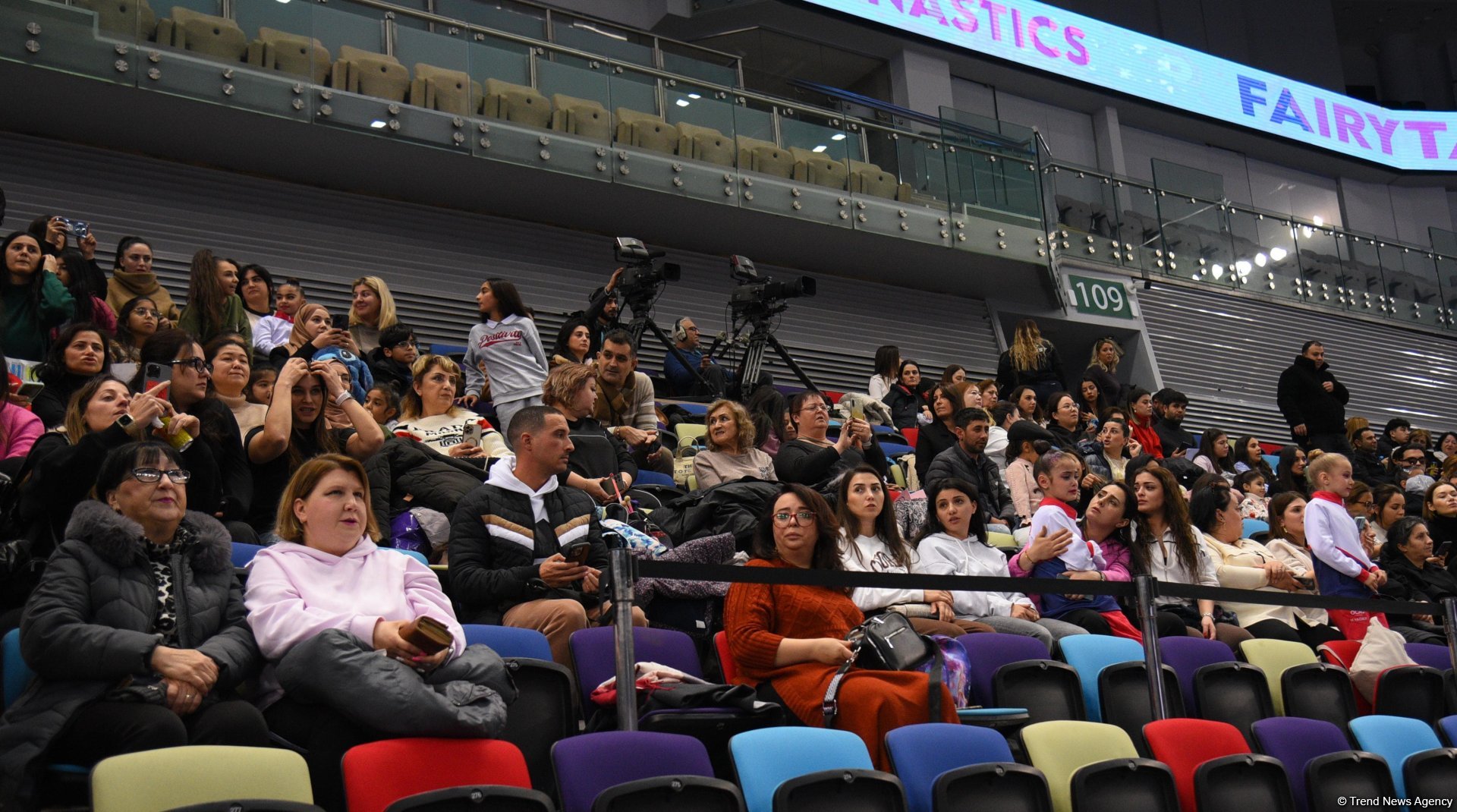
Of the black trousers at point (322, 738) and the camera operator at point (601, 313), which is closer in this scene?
the black trousers at point (322, 738)

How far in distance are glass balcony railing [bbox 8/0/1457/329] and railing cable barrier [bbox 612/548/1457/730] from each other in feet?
19.9

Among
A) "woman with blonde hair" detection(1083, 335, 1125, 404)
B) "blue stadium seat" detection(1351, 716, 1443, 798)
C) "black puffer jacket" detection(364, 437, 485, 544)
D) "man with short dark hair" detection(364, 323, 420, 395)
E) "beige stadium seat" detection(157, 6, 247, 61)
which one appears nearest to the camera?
"blue stadium seat" detection(1351, 716, 1443, 798)

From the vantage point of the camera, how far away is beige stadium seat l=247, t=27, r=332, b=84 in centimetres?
848

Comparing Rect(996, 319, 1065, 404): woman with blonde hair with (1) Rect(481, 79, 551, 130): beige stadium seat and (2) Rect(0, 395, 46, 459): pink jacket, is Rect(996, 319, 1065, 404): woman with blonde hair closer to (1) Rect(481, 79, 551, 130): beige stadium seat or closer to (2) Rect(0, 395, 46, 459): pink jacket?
(1) Rect(481, 79, 551, 130): beige stadium seat

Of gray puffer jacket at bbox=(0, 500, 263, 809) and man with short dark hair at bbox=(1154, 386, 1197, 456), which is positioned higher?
man with short dark hair at bbox=(1154, 386, 1197, 456)

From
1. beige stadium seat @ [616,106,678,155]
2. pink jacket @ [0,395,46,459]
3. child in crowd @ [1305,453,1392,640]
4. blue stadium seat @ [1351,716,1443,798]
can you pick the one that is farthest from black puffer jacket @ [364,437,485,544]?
beige stadium seat @ [616,106,678,155]

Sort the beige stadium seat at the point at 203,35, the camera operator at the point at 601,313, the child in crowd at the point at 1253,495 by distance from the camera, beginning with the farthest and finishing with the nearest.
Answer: the beige stadium seat at the point at 203,35, the child in crowd at the point at 1253,495, the camera operator at the point at 601,313

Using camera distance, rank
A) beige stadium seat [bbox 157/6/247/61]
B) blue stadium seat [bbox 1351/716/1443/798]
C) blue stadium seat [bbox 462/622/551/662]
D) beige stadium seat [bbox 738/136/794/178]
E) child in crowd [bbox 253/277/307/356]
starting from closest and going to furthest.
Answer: blue stadium seat [bbox 462/622/551/662] → blue stadium seat [bbox 1351/716/1443/798] → child in crowd [bbox 253/277/307/356] → beige stadium seat [bbox 157/6/247/61] → beige stadium seat [bbox 738/136/794/178]

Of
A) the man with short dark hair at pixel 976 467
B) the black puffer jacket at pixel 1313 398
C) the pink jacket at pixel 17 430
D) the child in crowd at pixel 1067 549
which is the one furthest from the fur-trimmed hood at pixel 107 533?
the black puffer jacket at pixel 1313 398

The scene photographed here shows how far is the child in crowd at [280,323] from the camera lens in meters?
6.51

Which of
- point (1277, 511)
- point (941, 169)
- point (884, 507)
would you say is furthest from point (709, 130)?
point (884, 507)

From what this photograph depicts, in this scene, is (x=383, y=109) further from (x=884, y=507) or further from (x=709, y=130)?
(x=884, y=507)

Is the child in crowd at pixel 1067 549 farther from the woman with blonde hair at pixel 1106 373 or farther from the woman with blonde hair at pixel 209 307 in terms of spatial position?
the woman with blonde hair at pixel 1106 373

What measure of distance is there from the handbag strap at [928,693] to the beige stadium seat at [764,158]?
736 cm
